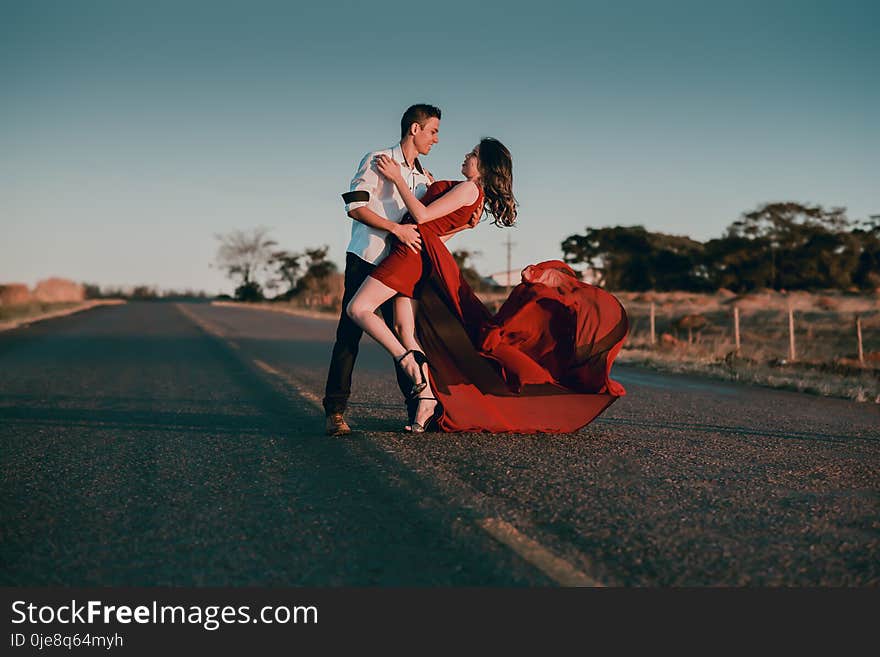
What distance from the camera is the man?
4469 millimetres

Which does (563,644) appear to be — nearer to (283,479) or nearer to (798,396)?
(283,479)

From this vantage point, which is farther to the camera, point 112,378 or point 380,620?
point 112,378

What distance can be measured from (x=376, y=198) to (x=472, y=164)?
25.5 inches

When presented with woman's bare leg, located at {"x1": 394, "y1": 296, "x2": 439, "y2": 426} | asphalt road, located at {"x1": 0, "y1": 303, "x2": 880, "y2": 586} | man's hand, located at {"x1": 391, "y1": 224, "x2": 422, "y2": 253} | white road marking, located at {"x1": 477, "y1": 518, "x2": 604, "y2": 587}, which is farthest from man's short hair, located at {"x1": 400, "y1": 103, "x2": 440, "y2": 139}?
white road marking, located at {"x1": 477, "y1": 518, "x2": 604, "y2": 587}

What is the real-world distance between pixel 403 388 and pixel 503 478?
58.6 inches

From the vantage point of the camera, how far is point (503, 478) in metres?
3.43

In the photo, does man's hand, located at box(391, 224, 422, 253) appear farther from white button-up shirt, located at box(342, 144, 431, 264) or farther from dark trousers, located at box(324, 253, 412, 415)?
dark trousers, located at box(324, 253, 412, 415)

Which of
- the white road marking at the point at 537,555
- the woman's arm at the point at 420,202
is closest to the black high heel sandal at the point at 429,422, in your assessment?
the woman's arm at the point at 420,202

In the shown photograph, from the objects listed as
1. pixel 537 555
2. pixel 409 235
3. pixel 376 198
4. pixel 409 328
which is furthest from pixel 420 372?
pixel 537 555

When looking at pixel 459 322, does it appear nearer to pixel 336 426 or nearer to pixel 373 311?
pixel 373 311

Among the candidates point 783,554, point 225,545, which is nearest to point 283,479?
point 225,545

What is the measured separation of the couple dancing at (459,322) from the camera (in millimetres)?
4574

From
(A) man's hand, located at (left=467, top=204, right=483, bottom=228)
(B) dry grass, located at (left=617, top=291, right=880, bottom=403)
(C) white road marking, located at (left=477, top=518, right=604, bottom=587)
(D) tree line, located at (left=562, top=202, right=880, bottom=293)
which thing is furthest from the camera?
(D) tree line, located at (left=562, top=202, right=880, bottom=293)

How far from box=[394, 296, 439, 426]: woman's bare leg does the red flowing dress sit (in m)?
0.05
